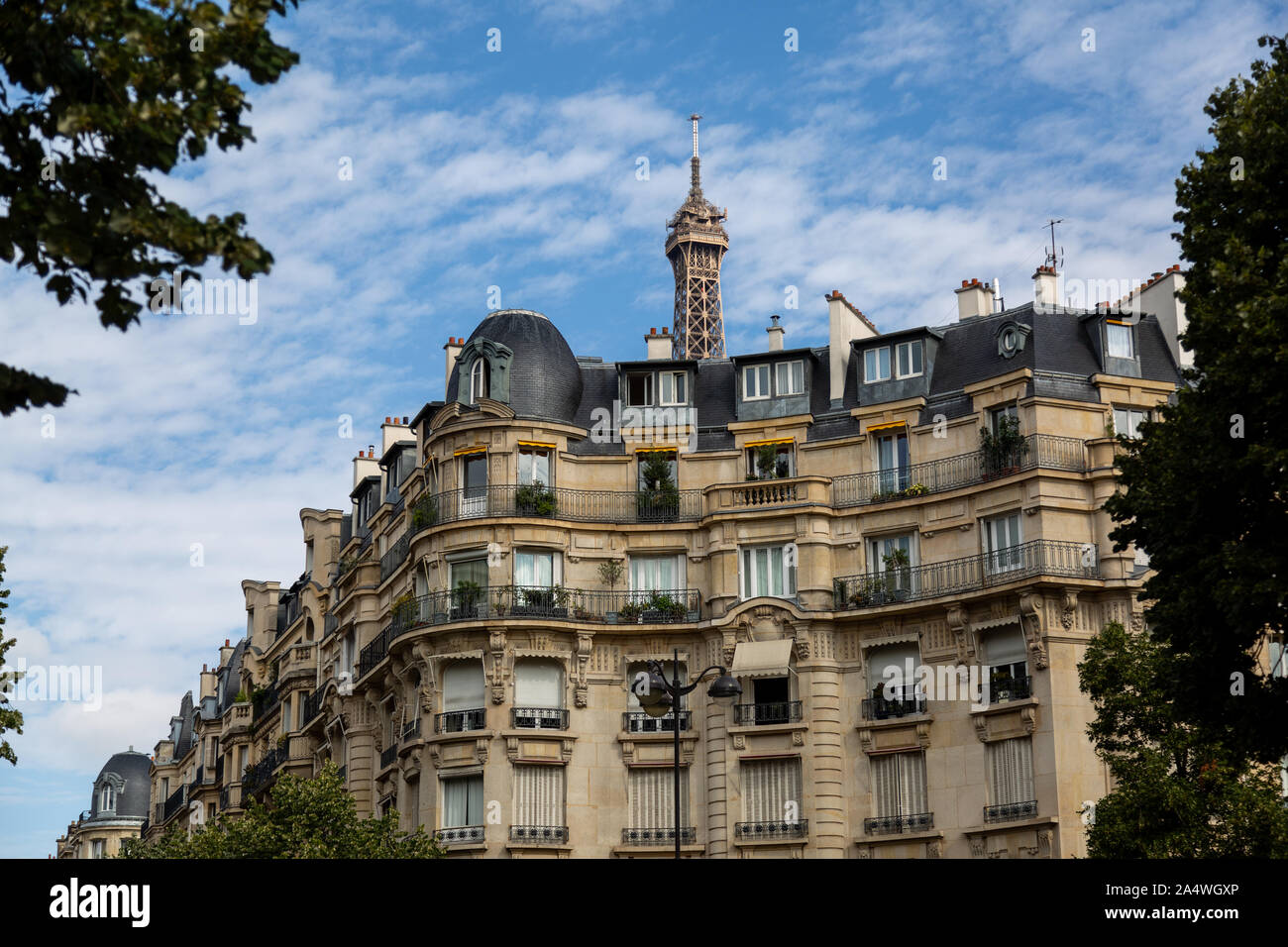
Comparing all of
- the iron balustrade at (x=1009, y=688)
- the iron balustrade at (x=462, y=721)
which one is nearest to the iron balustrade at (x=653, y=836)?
the iron balustrade at (x=462, y=721)

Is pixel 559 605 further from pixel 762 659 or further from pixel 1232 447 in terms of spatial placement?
pixel 1232 447

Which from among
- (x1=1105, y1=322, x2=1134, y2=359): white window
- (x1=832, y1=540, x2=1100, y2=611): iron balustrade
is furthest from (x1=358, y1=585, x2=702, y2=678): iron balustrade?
(x1=1105, y1=322, x2=1134, y2=359): white window

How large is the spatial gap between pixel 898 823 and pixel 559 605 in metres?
10.5

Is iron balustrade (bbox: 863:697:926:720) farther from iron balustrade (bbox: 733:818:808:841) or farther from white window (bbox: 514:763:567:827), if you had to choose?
white window (bbox: 514:763:567:827)

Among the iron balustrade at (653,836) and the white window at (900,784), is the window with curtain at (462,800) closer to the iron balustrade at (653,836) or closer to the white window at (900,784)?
the iron balustrade at (653,836)

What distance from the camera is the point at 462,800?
151ft

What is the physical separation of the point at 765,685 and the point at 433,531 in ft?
32.9

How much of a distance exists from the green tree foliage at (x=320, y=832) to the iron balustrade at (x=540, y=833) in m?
2.28

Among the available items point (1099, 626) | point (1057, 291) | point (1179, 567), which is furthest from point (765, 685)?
point (1179, 567)

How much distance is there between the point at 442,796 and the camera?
46219mm

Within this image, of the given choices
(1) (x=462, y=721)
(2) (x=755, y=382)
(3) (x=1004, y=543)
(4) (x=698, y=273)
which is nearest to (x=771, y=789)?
(1) (x=462, y=721)

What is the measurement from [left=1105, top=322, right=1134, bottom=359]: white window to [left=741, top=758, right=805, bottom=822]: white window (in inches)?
546

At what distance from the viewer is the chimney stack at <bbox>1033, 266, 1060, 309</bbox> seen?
49.2 meters

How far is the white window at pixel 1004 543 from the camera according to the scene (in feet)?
146
